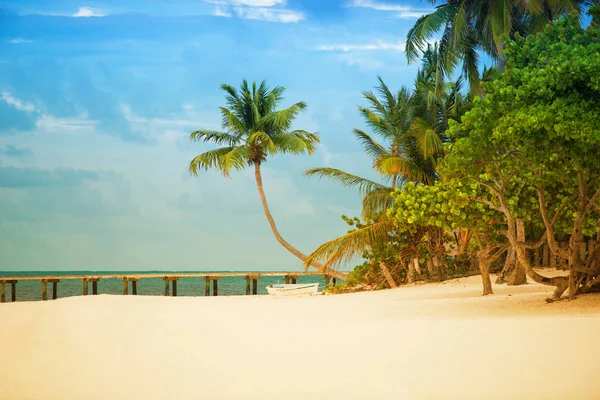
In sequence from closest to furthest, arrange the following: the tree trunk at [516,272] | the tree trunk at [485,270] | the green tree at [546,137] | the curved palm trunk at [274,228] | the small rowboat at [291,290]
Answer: the green tree at [546,137] < the tree trunk at [485,270] < the tree trunk at [516,272] < the small rowboat at [291,290] < the curved palm trunk at [274,228]

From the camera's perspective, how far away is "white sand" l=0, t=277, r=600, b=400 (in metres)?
5.91

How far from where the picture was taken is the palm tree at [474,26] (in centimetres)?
1742

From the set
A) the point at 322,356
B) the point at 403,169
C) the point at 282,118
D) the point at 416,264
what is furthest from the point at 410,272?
the point at 322,356

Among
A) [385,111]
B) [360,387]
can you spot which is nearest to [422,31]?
[385,111]

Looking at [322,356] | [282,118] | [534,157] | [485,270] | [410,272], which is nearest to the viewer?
[322,356]

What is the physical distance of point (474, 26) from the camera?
63.1 feet

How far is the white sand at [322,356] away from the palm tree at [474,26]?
938 centimetres

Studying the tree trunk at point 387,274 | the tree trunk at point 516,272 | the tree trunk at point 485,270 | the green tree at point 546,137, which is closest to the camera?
the green tree at point 546,137

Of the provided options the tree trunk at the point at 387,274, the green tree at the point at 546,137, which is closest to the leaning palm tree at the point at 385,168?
the tree trunk at the point at 387,274

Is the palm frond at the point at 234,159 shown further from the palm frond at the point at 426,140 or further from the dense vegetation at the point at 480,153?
the palm frond at the point at 426,140

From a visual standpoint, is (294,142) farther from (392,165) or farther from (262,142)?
(392,165)

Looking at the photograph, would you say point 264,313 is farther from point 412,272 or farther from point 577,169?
point 412,272

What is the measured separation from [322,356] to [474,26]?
48.5 feet

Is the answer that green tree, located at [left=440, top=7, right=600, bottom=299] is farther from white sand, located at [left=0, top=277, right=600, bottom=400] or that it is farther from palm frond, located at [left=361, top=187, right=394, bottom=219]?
palm frond, located at [left=361, top=187, right=394, bottom=219]
